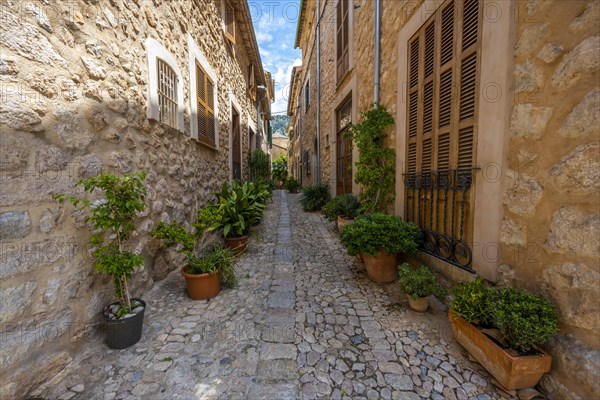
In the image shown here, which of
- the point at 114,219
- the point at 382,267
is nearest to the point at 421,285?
the point at 382,267

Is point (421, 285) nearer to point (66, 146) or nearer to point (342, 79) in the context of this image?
point (66, 146)

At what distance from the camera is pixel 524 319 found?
130 centimetres

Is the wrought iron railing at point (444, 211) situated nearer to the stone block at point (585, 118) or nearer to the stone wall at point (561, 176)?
the stone wall at point (561, 176)

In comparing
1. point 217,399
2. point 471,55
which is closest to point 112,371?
point 217,399

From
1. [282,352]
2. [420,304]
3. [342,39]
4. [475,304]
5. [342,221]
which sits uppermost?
[342,39]

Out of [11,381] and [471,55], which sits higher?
[471,55]

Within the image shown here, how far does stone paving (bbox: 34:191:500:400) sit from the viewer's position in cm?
142

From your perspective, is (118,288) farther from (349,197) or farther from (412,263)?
(349,197)

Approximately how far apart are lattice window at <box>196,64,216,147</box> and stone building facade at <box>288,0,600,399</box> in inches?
120

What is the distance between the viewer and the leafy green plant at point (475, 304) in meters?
1.58

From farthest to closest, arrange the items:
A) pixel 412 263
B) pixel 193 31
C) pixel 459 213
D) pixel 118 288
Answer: pixel 193 31, pixel 412 263, pixel 459 213, pixel 118 288

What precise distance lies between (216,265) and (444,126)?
109 inches

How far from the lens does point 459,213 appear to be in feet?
7.03

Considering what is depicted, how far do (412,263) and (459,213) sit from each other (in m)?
0.97
